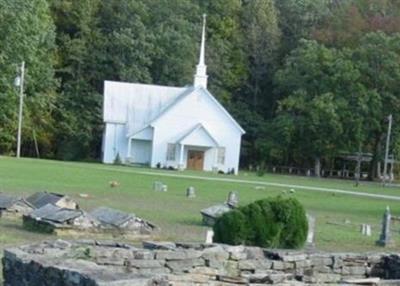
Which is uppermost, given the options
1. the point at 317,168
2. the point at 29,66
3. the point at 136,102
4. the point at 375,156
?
the point at 29,66

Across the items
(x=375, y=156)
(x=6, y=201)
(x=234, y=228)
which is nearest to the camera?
(x=234, y=228)

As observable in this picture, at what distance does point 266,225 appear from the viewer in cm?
1759

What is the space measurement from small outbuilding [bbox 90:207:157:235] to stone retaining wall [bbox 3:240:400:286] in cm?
599

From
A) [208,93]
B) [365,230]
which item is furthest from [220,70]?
[365,230]

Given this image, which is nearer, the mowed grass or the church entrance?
the mowed grass

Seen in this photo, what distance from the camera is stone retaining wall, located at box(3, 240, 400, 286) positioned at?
10.2 m

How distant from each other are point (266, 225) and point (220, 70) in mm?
→ 63699

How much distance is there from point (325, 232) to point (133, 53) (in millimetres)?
53138

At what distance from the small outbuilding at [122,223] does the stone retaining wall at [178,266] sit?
599 centimetres

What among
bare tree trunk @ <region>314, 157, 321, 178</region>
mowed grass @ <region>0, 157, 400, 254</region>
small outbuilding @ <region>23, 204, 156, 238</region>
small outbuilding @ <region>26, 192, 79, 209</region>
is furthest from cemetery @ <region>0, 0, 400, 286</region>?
small outbuilding @ <region>23, 204, 156, 238</region>

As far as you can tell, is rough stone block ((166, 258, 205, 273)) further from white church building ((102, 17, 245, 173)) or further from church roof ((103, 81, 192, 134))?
church roof ((103, 81, 192, 134))

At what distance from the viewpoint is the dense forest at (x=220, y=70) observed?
71.2 m

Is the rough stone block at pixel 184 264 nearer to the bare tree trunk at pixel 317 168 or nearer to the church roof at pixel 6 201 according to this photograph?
the church roof at pixel 6 201

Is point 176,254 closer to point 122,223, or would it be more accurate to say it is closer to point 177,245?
point 177,245
